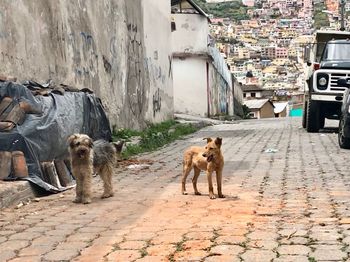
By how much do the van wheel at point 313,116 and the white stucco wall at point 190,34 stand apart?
10.9 meters

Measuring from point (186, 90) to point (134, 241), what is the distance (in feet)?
72.6

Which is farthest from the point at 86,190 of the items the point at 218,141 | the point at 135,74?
the point at 135,74

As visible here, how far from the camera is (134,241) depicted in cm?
424

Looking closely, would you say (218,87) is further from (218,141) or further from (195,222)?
(195,222)

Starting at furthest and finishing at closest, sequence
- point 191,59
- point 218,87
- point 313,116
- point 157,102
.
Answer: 1. point 218,87
2. point 191,59
3. point 157,102
4. point 313,116

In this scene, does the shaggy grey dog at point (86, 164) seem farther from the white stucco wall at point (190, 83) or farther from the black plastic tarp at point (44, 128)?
the white stucco wall at point (190, 83)

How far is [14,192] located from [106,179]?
1069 millimetres

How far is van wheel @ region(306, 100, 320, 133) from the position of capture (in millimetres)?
14938

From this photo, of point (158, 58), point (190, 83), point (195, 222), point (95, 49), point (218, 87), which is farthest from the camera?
point (218, 87)

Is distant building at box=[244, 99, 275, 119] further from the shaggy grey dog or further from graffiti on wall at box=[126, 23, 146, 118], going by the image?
the shaggy grey dog

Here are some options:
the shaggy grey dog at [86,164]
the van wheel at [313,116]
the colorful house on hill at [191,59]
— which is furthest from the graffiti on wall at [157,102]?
the shaggy grey dog at [86,164]

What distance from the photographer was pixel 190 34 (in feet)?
84.3

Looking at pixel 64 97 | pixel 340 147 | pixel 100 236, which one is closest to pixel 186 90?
pixel 340 147

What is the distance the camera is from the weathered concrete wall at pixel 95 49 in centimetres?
834
